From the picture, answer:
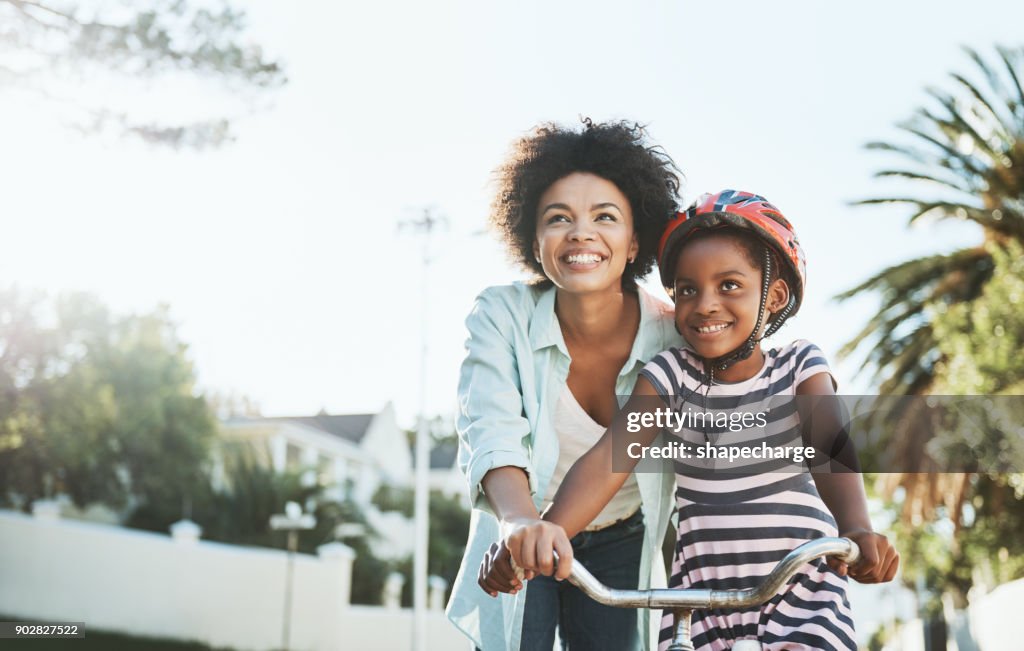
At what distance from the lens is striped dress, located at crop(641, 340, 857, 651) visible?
7.54 ft

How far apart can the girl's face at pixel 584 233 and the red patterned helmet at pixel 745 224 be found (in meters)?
0.23

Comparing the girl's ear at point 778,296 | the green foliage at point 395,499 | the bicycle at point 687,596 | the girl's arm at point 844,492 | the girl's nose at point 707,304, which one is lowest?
the bicycle at point 687,596

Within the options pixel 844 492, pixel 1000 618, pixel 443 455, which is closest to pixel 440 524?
pixel 443 455

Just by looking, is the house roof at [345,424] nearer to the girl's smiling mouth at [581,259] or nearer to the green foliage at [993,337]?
the green foliage at [993,337]

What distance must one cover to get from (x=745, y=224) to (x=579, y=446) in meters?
0.83

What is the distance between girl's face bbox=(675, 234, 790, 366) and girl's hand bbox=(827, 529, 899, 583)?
2.11 feet

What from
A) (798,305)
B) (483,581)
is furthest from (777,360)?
(483,581)

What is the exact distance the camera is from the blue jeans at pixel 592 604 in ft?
9.86

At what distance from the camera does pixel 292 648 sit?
22781mm

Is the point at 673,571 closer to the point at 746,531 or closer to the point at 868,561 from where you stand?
the point at 746,531

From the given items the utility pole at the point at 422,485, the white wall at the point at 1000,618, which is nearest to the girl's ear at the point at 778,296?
the white wall at the point at 1000,618

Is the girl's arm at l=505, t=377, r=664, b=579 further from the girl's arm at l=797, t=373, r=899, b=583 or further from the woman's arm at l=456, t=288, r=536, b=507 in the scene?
the girl's arm at l=797, t=373, r=899, b=583

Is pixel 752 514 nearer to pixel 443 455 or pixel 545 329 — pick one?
pixel 545 329

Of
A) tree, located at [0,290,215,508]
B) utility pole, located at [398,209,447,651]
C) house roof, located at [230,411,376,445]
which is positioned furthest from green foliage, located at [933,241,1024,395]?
house roof, located at [230,411,376,445]
